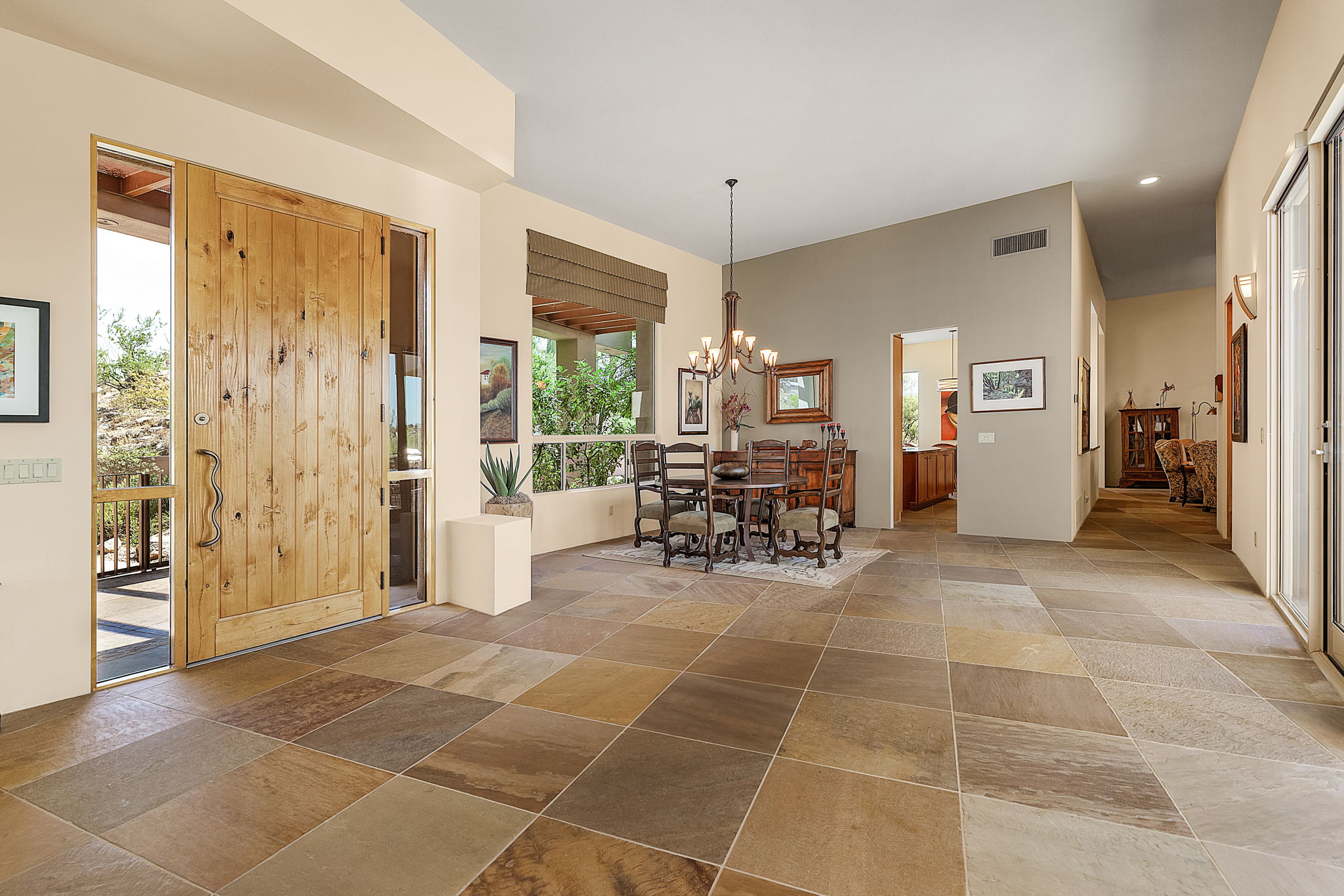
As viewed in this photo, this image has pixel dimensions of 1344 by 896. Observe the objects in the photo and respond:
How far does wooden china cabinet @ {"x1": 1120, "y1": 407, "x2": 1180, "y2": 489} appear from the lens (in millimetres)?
10539

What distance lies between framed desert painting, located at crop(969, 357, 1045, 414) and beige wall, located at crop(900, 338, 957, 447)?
575 centimetres

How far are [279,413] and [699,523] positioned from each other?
2973mm

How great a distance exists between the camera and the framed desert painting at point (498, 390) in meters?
5.33

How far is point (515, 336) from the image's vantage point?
5566 millimetres

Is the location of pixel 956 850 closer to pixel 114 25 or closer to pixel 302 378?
pixel 302 378

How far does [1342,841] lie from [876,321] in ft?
20.1

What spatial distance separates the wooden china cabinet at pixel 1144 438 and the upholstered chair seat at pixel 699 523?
9.57 meters

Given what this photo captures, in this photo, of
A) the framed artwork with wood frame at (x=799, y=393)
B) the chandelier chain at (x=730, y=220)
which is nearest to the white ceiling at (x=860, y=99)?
the chandelier chain at (x=730, y=220)

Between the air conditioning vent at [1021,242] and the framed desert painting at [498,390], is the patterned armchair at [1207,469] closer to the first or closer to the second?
the air conditioning vent at [1021,242]

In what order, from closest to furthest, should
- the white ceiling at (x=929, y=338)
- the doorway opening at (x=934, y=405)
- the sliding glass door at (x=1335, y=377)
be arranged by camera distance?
the sliding glass door at (x=1335, y=377) < the doorway opening at (x=934, y=405) < the white ceiling at (x=929, y=338)

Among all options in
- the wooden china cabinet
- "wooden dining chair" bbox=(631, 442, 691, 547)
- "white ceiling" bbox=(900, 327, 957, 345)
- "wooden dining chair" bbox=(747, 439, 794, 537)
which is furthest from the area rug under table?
the wooden china cabinet

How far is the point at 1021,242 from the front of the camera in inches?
242

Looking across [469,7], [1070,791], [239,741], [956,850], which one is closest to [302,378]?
[239,741]

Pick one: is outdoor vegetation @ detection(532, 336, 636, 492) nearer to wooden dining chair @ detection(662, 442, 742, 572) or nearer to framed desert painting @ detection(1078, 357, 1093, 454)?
wooden dining chair @ detection(662, 442, 742, 572)
